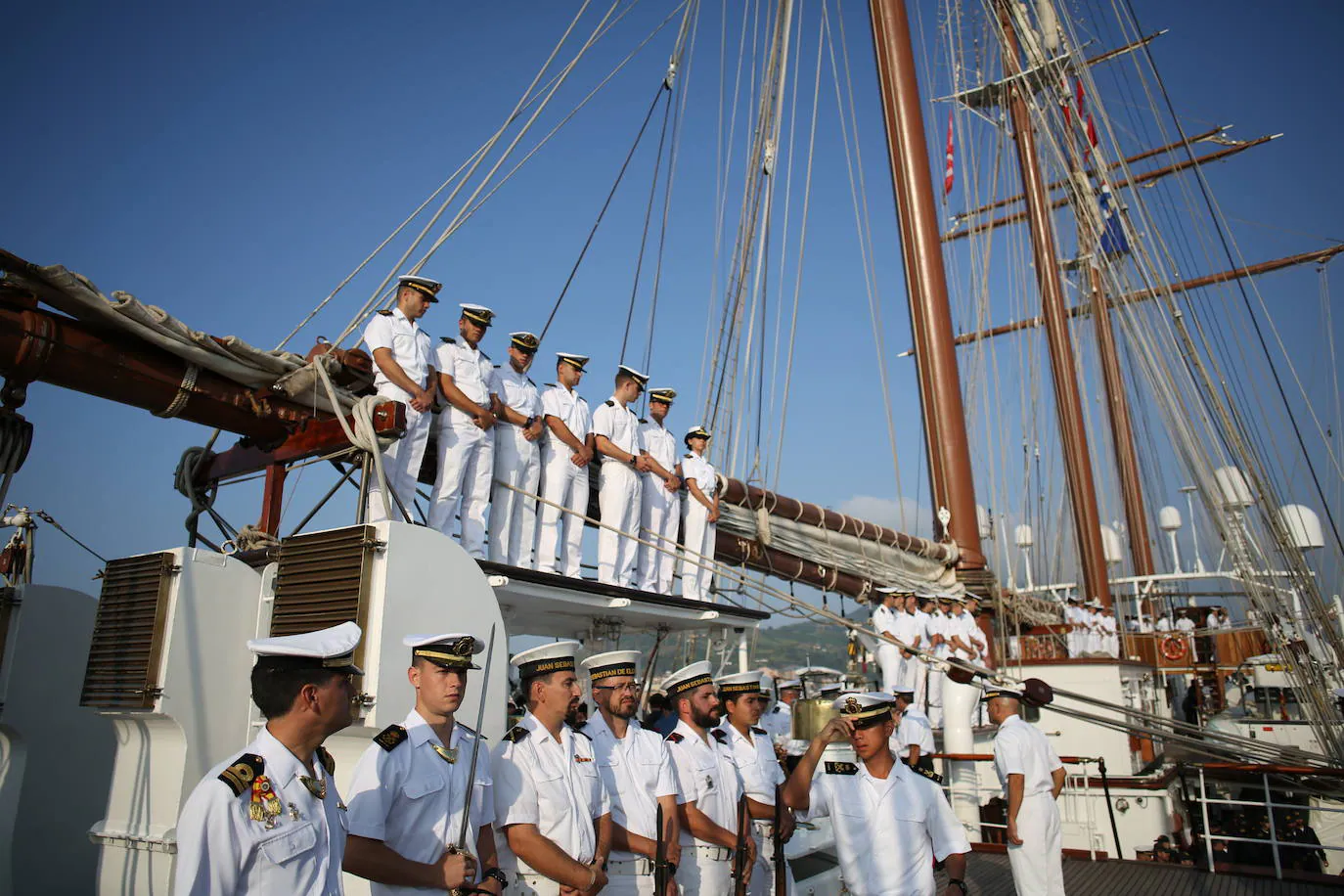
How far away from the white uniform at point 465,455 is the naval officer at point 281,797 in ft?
10.3

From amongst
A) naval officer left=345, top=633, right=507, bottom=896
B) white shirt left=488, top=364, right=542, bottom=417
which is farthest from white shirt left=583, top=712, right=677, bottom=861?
white shirt left=488, top=364, right=542, bottom=417

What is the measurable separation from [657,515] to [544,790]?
13.7ft

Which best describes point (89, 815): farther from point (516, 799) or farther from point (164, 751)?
point (516, 799)

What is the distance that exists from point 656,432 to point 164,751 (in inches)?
186

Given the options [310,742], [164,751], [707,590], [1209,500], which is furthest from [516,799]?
[1209,500]

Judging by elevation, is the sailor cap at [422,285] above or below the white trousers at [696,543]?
above

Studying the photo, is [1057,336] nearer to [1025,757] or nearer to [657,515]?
[657,515]

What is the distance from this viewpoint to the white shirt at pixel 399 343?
206 inches

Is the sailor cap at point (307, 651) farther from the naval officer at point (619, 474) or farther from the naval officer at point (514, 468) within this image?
the naval officer at point (619, 474)

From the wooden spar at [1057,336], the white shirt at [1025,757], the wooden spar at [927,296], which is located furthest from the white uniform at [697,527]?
the wooden spar at [1057,336]

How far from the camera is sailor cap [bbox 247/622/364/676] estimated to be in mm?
2143

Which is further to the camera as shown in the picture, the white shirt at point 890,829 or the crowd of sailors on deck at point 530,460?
the crowd of sailors on deck at point 530,460

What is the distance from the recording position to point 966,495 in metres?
10.6

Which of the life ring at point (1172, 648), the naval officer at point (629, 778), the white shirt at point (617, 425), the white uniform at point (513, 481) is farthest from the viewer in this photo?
Result: the life ring at point (1172, 648)
